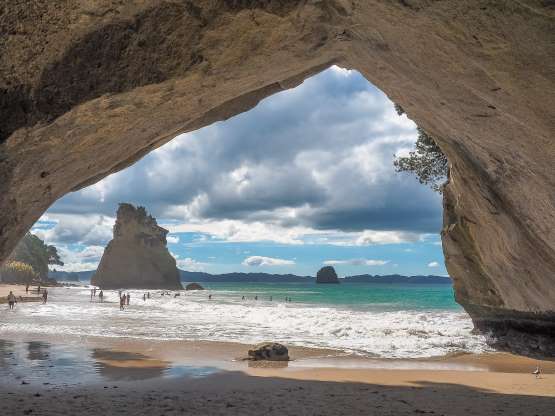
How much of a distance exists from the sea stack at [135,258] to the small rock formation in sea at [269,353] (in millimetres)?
95335

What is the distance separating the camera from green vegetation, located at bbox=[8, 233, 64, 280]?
4336 inches

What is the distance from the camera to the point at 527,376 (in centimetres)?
1237

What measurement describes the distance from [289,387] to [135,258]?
333 ft

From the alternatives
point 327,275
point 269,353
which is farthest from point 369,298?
point 327,275

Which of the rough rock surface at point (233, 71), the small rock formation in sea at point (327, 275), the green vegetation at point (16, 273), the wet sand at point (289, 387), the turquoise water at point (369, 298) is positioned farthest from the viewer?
the small rock formation in sea at point (327, 275)

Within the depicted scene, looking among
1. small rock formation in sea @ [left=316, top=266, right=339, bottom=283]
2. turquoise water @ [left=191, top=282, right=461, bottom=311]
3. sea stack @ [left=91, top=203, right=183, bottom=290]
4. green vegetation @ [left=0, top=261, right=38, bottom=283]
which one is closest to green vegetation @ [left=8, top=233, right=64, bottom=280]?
green vegetation @ [left=0, top=261, right=38, bottom=283]

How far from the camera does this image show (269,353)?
49.6ft

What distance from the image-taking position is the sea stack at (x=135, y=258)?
105938 millimetres

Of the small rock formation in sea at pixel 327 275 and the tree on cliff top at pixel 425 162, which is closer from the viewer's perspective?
the tree on cliff top at pixel 425 162

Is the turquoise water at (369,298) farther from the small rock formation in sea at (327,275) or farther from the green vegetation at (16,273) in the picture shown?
the small rock formation in sea at (327,275)

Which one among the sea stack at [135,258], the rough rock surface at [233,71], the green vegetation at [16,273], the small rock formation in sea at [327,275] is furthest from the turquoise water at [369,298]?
the small rock formation in sea at [327,275]

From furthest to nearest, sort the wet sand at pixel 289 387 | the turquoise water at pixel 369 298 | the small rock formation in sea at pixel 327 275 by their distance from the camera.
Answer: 1. the small rock formation in sea at pixel 327 275
2. the turquoise water at pixel 369 298
3. the wet sand at pixel 289 387

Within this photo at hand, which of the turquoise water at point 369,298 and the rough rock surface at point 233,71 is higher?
the rough rock surface at point 233,71

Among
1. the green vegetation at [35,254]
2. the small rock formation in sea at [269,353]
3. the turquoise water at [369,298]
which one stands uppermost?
the green vegetation at [35,254]
